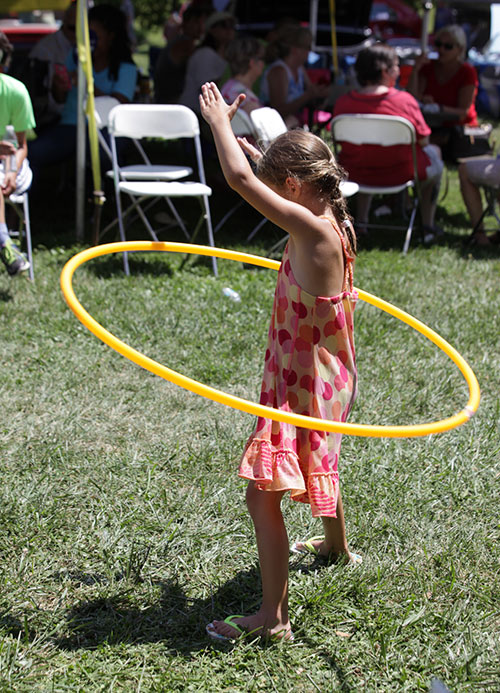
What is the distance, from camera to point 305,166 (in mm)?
2227

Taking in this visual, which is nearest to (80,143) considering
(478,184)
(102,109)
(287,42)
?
(102,109)

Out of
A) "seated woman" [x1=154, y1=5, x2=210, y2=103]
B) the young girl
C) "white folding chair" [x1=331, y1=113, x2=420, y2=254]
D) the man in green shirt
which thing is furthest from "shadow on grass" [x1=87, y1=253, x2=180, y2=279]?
the young girl

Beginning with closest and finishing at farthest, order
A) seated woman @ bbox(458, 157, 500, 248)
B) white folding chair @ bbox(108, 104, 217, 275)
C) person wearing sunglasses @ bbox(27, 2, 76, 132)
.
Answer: white folding chair @ bbox(108, 104, 217, 275) → seated woman @ bbox(458, 157, 500, 248) → person wearing sunglasses @ bbox(27, 2, 76, 132)

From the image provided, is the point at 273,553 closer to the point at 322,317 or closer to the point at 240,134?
the point at 322,317

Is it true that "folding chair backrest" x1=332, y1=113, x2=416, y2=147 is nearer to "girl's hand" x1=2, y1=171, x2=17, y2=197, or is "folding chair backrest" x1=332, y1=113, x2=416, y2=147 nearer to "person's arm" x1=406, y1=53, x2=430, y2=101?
"person's arm" x1=406, y1=53, x2=430, y2=101

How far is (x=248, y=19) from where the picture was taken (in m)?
14.4

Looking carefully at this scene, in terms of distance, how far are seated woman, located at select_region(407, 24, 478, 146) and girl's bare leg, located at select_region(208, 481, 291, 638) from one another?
6.68 m

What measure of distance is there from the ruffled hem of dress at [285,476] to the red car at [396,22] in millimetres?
21751

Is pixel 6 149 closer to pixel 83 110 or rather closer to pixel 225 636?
pixel 83 110

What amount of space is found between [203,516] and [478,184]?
525cm

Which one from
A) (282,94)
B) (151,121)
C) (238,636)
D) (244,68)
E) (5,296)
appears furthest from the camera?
(282,94)


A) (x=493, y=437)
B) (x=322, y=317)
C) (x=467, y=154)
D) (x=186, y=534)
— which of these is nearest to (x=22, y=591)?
(x=186, y=534)

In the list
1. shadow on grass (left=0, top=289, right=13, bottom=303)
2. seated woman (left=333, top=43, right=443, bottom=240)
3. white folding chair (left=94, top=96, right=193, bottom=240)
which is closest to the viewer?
shadow on grass (left=0, top=289, right=13, bottom=303)

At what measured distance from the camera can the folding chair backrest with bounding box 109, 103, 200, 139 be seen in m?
6.14
